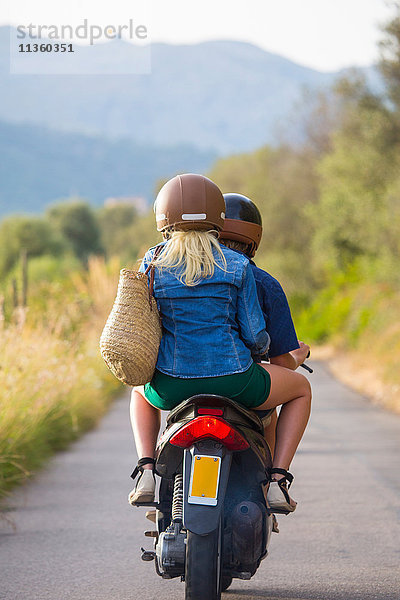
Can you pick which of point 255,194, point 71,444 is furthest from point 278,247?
point 71,444

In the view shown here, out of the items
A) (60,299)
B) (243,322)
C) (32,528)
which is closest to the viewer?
(243,322)

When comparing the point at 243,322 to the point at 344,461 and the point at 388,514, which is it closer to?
the point at 388,514

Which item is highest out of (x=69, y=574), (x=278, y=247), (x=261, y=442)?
(x=261, y=442)

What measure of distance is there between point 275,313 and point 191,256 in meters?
0.53

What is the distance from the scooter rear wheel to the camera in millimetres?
4074

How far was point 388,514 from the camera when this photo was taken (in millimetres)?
7164

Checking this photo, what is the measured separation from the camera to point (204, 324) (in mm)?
4320

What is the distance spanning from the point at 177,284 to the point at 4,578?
81.8 inches

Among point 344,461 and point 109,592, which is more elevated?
point 109,592

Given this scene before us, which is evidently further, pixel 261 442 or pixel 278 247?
pixel 278 247

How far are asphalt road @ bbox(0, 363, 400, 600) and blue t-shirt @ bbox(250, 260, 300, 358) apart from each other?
126 cm

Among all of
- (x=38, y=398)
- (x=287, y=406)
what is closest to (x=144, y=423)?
(x=287, y=406)

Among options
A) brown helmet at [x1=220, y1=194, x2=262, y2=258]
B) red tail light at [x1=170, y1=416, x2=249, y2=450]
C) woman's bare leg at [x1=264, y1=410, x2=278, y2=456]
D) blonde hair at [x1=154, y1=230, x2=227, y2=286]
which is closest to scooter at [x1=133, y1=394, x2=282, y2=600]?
red tail light at [x1=170, y1=416, x2=249, y2=450]

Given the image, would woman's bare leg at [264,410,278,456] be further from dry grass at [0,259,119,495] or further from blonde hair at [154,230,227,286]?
dry grass at [0,259,119,495]
